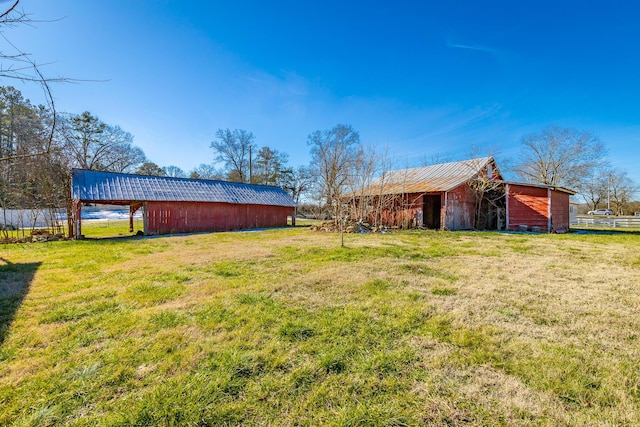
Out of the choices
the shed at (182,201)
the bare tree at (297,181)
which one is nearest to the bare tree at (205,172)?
the bare tree at (297,181)

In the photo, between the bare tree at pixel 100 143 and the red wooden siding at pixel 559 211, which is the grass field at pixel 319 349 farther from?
the bare tree at pixel 100 143

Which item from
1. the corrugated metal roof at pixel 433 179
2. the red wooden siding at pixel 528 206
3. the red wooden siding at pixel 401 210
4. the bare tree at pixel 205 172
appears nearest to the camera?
the red wooden siding at pixel 528 206

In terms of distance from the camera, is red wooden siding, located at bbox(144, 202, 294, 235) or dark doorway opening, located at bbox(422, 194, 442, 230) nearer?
red wooden siding, located at bbox(144, 202, 294, 235)

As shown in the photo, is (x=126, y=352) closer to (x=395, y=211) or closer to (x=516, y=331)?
(x=516, y=331)

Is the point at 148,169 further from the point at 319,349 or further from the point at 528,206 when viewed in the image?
the point at 528,206

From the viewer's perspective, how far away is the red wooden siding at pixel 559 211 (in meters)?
14.5

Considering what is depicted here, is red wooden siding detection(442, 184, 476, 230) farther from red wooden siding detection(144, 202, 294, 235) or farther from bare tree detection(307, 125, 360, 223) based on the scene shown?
red wooden siding detection(144, 202, 294, 235)

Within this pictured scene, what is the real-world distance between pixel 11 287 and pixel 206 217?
12.0 m

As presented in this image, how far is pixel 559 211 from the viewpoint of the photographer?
1520cm

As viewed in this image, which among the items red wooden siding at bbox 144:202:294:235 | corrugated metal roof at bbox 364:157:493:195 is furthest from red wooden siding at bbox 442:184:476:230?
red wooden siding at bbox 144:202:294:235

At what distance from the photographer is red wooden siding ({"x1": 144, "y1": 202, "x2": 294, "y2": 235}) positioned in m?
14.2

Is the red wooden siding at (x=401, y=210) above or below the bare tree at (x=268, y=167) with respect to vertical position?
below

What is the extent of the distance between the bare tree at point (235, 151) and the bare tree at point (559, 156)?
3314 cm

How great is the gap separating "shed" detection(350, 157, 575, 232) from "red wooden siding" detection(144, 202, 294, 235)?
677cm
